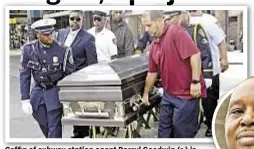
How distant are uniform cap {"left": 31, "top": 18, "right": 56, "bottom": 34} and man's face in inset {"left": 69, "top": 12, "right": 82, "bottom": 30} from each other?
0.28 ft

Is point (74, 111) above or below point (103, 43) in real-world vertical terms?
below

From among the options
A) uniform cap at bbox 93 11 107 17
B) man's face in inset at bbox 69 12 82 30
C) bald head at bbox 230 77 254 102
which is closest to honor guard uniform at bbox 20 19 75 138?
man's face in inset at bbox 69 12 82 30

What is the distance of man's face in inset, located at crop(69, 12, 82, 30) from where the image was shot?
227 cm

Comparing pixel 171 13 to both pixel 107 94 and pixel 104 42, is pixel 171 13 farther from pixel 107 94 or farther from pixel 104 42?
pixel 107 94

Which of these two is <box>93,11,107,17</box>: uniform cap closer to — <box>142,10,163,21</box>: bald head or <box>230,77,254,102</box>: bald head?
<box>142,10,163,21</box>: bald head

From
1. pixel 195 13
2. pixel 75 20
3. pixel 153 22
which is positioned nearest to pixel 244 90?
pixel 195 13

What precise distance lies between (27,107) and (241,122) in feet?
3.52

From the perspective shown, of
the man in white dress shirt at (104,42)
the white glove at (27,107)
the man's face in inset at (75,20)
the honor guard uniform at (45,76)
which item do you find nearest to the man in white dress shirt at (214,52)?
the man in white dress shirt at (104,42)

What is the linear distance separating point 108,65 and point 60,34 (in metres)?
0.30

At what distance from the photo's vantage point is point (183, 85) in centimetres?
232

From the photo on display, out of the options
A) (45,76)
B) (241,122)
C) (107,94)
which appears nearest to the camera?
(241,122)

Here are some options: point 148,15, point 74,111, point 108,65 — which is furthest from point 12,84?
point 148,15

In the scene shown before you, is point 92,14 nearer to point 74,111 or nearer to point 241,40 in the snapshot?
point 74,111

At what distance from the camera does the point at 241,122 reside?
6.67 ft
